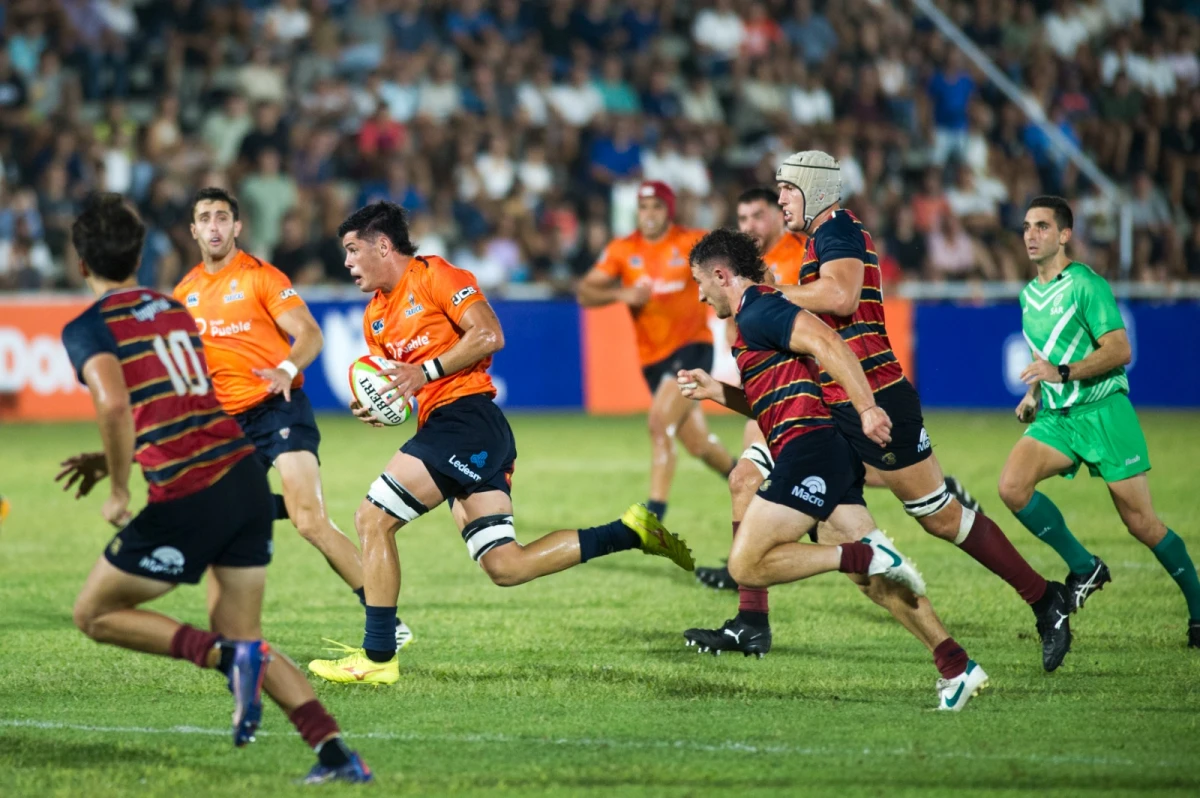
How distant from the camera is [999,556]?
7.55 meters

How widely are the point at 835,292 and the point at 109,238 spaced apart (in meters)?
3.27

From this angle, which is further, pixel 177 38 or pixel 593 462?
pixel 177 38

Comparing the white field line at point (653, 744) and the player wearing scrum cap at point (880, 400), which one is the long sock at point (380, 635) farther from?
the player wearing scrum cap at point (880, 400)

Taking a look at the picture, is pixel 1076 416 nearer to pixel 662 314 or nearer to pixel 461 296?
pixel 461 296

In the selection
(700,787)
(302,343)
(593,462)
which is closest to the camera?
(700,787)

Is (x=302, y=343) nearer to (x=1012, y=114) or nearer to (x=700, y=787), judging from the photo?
(x=700, y=787)

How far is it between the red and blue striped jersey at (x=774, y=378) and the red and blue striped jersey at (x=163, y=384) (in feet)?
7.96

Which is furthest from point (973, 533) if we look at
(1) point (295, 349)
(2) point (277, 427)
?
(2) point (277, 427)

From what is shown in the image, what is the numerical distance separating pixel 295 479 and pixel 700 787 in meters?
3.57

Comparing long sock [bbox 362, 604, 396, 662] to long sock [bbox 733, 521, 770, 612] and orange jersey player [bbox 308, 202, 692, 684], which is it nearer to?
orange jersey player [bbox 308, 202, 692, 684]

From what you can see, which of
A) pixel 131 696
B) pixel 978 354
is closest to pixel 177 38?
pixel 978 354

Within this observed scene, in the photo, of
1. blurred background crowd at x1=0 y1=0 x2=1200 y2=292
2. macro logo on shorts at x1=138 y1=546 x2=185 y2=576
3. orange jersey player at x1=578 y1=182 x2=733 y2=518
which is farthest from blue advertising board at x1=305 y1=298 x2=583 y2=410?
macro logo on shorts at x1=138 y1=546 x2=185 y2=576

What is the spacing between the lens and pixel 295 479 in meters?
8.44

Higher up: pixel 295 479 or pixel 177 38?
pixel 177 38
